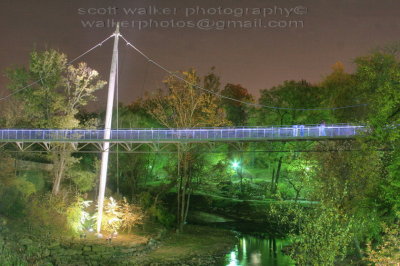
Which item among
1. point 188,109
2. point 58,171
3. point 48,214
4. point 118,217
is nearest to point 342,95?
point 188,109

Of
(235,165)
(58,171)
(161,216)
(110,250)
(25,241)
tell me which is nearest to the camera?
(25,241)

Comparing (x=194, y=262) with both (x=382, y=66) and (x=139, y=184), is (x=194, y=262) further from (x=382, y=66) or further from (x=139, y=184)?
(x=139, y=184)

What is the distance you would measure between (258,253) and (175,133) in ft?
29.2

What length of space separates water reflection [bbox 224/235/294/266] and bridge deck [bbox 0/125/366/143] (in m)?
6.84

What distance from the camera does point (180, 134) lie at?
2970 cm

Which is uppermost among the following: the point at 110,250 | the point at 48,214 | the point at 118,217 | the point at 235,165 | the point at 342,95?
the point at 342,95

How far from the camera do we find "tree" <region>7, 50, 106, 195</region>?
31891 mm

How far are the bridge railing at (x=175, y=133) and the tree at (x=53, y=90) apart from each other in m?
2.09

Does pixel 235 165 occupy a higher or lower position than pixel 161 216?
higher

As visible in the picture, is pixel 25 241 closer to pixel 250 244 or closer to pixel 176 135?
pixel 176 135

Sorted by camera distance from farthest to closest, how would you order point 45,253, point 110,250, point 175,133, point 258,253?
point 258,253 < point 175,133 < point 110,250 < point 45,253

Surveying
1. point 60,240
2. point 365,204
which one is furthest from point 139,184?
point 365,204

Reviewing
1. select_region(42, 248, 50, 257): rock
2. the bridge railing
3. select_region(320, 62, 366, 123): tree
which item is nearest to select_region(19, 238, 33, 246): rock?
select_region(42, 248, 50, 257): rock

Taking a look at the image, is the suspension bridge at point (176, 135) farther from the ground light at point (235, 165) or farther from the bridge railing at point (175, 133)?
the ground light at point (235, 165)
